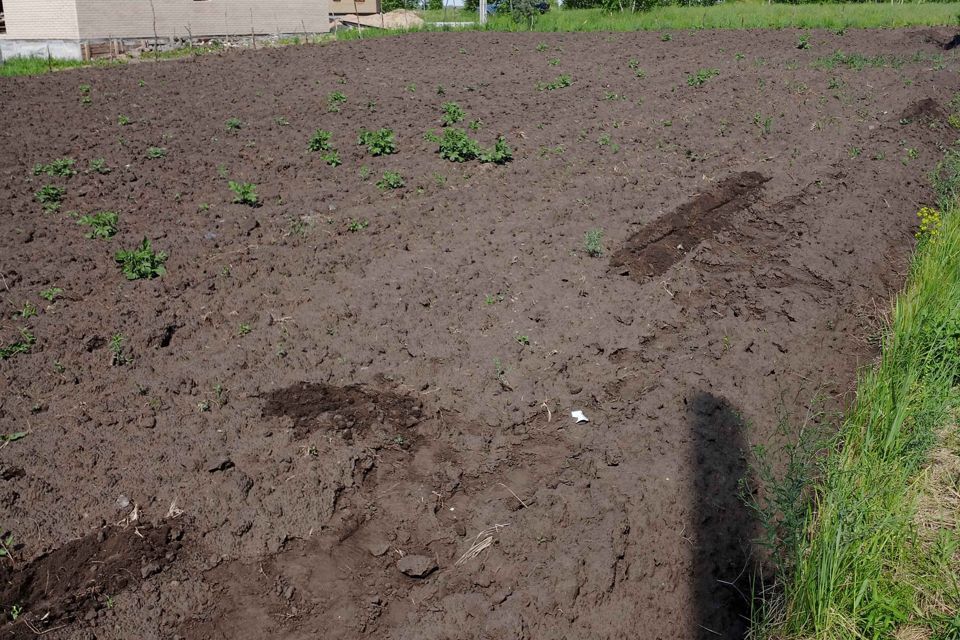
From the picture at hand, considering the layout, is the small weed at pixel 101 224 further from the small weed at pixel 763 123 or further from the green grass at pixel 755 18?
the green grass at pixel 755 18

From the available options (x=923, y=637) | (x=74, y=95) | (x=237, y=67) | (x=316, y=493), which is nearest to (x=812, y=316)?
(x=923, y=637)

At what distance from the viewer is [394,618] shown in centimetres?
347

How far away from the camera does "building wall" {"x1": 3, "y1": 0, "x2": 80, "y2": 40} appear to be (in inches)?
726

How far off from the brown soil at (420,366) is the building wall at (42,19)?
32.8 ft

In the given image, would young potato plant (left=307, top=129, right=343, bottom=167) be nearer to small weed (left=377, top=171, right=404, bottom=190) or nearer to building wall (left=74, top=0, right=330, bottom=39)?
small weed (left=377, top=171, right=404, bottom=190)

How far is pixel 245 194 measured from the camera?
725 centimetres

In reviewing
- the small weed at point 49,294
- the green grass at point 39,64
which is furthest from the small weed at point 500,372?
the green grass at point 39,64

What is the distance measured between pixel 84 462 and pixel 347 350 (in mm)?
1762

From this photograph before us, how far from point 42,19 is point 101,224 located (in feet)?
52.2

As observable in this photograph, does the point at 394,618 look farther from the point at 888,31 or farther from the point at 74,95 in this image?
the point at 888,31

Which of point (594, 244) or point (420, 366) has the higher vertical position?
point (594, 244)

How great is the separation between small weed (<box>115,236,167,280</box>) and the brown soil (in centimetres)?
11

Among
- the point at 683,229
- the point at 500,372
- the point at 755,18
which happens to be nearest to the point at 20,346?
the point at 500,372

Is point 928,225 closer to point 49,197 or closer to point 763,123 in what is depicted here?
point 763,123
